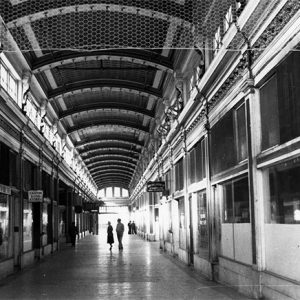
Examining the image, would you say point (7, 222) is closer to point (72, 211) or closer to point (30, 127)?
point (30, 127)

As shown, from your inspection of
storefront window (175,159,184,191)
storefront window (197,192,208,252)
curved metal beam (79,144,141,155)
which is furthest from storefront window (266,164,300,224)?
curved metal beam (79,144,141,155)

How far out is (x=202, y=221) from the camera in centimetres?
1466

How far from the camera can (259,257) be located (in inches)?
358

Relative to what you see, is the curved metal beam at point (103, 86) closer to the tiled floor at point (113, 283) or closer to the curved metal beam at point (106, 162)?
the tiled floor at point (113, 283)

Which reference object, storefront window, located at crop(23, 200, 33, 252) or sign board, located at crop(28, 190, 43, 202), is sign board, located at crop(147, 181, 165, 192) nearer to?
storefront window, located at crop(23, 200, 33, 252)

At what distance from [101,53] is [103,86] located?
4169mm

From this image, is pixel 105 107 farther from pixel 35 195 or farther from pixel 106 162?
pixel 106 162

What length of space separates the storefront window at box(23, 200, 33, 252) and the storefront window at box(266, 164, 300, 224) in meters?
11.2

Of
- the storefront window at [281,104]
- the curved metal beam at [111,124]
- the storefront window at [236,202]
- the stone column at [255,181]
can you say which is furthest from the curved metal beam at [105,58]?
the curved metal beam at [111,124]

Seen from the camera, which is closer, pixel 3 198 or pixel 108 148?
pixel 3 198

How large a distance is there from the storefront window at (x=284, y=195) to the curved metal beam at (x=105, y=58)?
855 centimetres

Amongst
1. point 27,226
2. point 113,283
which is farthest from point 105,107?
point 113,283

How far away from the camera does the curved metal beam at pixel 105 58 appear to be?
52.8ft

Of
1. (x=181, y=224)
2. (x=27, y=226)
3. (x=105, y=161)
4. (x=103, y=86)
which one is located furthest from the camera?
(x=105, y=161)
